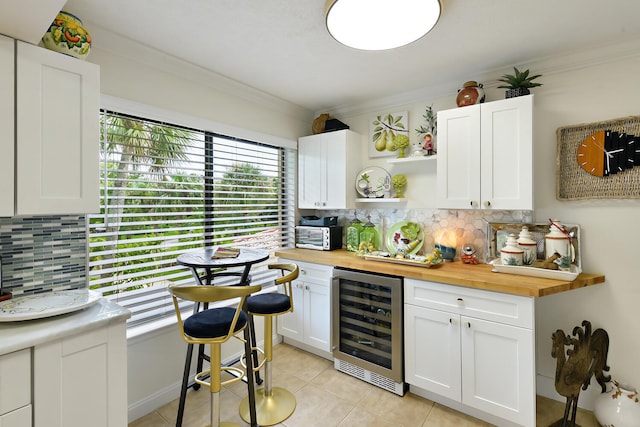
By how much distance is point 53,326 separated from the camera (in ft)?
4.17

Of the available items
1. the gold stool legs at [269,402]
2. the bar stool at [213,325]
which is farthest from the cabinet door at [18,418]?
the gold stool legs at [269,402]

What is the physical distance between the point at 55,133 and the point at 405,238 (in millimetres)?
2467

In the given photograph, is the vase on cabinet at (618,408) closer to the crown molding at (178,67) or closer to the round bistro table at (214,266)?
the round bistro table at (214,266)

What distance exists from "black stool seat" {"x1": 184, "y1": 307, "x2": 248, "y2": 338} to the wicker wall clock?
7.81 feet

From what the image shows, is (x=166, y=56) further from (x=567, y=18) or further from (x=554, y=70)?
(x=554, y=70)

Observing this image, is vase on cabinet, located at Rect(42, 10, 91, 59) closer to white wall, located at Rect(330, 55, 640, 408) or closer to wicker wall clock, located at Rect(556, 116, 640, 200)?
white wall, located at Rect(330, 55, 640, 408)

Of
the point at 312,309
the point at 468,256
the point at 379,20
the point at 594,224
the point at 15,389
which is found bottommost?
the point at 312,309

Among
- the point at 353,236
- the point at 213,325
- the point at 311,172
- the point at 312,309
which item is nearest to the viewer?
the point at 213,325

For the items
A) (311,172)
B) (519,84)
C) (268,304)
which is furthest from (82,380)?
(519,84)

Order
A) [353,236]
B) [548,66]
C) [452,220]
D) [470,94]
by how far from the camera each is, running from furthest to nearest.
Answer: [353,236]
[452,220]
[470,94]
[548,66]

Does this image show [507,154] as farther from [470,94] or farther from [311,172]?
[311,172]

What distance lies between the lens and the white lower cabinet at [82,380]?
1216 millimetres

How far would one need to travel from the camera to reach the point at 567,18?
1.72 metres

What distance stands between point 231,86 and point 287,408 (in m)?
2.60
